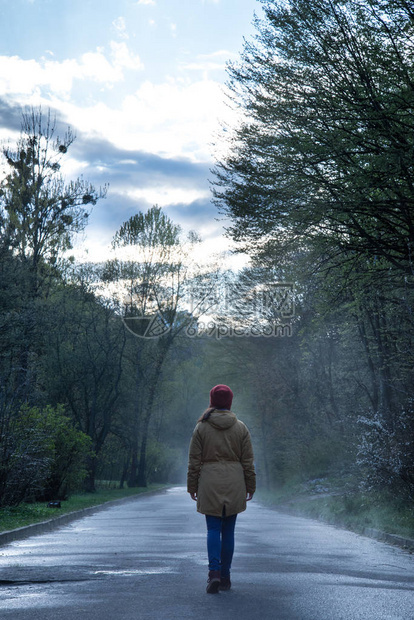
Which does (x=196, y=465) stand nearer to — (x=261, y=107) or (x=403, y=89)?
(x=403, y=89)

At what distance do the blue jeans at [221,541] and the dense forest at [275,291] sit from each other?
7.35 metres

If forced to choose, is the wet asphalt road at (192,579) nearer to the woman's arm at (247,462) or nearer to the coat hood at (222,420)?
the woman's arm at (247,462)

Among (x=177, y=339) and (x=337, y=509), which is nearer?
(x=337, y=509)

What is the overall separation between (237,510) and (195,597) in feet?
3.04

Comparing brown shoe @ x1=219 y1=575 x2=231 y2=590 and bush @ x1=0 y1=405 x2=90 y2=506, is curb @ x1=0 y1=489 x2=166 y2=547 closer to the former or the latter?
bush @ x1=0 y1=405 x2=90 y2=506

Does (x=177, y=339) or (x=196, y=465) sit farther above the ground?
(x=177, y=339)

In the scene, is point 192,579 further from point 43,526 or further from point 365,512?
point 365,512

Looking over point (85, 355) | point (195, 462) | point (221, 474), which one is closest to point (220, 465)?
point (221, 474)

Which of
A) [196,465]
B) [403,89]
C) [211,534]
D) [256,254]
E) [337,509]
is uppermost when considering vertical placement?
[403,89]

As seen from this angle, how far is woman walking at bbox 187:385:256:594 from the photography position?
6973mm

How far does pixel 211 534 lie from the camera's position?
6.99 m

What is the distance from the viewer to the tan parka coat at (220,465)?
7.00 meters

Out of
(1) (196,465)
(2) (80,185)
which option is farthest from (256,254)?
(2) (80,185)

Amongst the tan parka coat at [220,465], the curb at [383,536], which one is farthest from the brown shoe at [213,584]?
the curb at [383,536]
